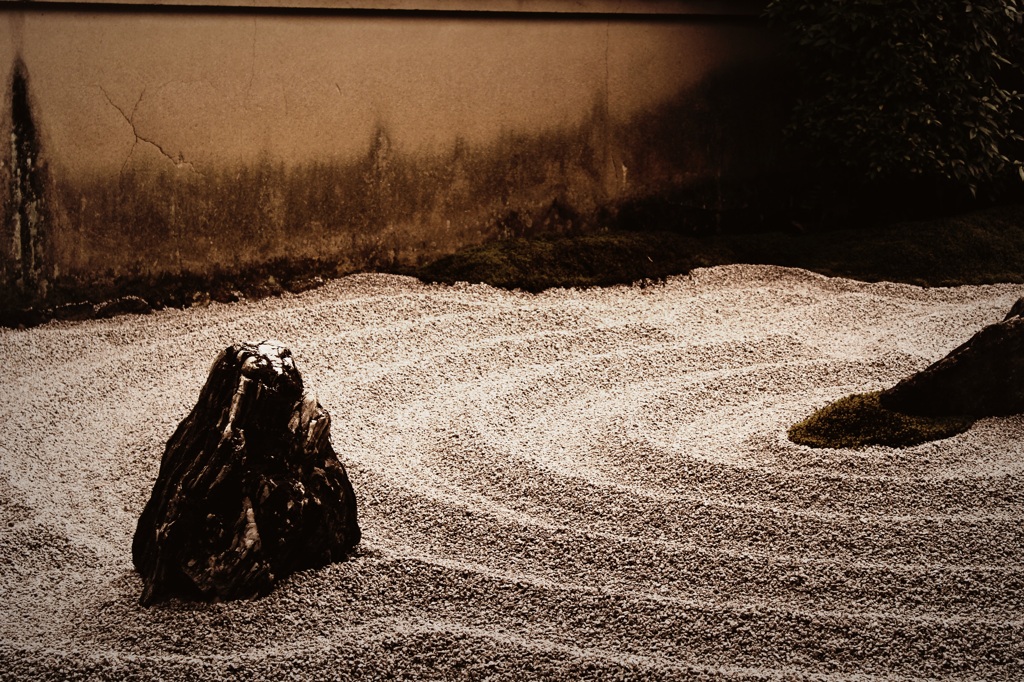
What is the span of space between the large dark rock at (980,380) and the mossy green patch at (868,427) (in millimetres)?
56

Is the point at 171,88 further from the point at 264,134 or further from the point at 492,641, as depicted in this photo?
the point at 492,641

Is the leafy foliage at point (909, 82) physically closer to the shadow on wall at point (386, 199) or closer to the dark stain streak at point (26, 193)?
the shadow on wall at point (386, 199)

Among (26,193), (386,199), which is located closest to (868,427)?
(386,199)

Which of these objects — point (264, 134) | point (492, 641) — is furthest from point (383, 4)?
point (492, 641)

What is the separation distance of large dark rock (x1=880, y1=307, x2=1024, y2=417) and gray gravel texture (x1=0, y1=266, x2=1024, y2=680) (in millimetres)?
123

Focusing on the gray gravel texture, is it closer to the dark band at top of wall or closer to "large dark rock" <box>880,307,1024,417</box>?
"large dark rock" <box>880,307,1024,417</box>

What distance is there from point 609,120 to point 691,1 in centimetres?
83

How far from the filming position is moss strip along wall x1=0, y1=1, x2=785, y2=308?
4570mm

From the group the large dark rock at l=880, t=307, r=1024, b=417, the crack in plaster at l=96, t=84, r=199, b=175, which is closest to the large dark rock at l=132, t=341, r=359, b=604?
the large dark rock at l=880, t=307, r=1024, b=417

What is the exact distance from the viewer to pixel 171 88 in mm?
4641

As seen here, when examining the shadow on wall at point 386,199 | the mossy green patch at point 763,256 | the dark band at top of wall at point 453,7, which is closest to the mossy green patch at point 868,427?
the mossy green patch at point 763,256

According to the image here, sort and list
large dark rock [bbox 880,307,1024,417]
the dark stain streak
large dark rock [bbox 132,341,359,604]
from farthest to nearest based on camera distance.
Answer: the dark stain streak → large dark rock [bbox 880,307,1024,417] → large dark rock [bbox 132,341,359,604]

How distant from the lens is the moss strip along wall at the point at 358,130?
4.57m

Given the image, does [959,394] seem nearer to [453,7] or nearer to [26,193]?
[453,7]
